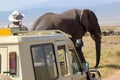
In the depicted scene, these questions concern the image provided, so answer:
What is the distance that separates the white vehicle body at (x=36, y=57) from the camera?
598 centimetres

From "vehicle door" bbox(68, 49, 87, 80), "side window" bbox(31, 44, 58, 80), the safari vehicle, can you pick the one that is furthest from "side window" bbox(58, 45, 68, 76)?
"side window" bbox(31, 44, 58, 80)

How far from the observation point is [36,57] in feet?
20.9

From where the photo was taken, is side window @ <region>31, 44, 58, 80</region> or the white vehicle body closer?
the white vehicle body

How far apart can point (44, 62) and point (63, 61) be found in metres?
1.01

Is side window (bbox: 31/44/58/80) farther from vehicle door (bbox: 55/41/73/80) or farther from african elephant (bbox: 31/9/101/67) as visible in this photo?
african elephant (bbox: 31/9/101/67)

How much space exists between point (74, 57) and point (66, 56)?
1.71 feet

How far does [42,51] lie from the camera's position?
6.55m

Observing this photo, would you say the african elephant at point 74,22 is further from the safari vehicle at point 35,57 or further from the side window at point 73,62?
the safari vehicle at point 35,57

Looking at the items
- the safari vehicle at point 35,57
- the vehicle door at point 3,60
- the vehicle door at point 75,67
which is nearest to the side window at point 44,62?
the safari vehicle at point 35,57

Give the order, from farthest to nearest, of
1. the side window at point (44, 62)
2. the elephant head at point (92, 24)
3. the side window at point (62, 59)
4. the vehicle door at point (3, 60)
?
1. the elephant head at point (92, 24)
2. the side window at point (62, 59)
3. the side window at point (44, 62)
4. the vehicle door at point (3, 60)

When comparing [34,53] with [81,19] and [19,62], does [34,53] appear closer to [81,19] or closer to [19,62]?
[19,62]

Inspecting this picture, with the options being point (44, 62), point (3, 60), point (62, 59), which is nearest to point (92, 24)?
point (62, 59)

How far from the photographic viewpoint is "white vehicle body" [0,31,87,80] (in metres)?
5.98

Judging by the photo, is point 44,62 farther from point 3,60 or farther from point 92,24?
point 92,24
